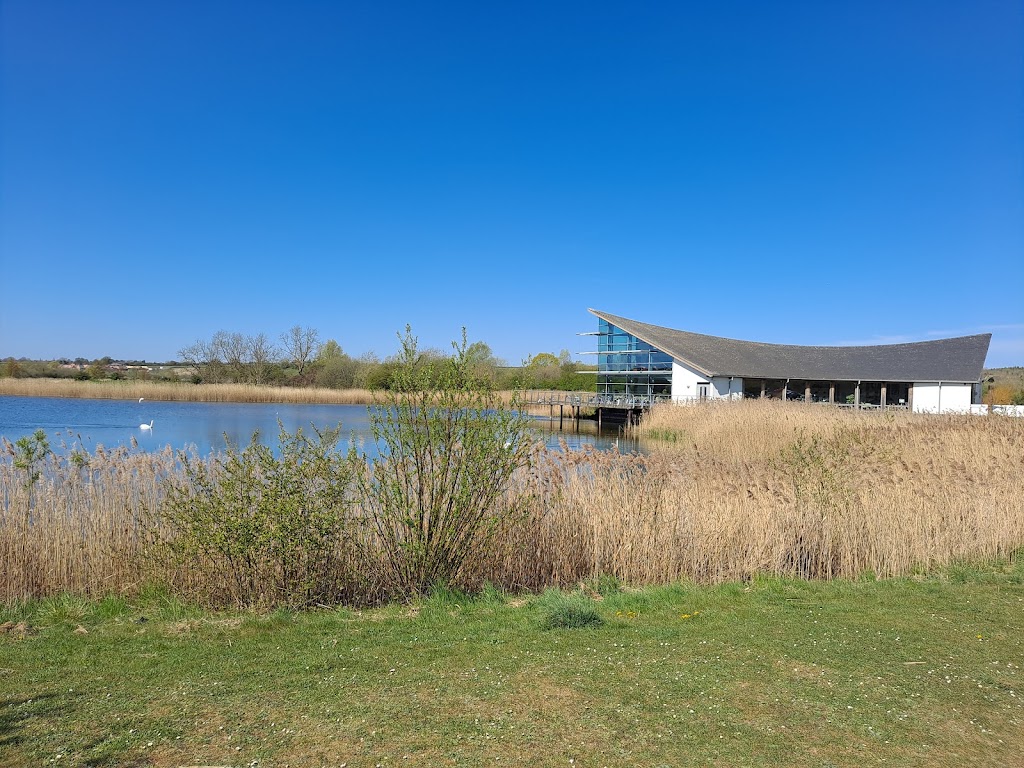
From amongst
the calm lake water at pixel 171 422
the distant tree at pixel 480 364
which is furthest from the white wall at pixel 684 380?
the distant tree at pixel 480 364

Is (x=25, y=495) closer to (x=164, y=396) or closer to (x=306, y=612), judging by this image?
(x=306, y=612)

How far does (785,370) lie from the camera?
1966 inches

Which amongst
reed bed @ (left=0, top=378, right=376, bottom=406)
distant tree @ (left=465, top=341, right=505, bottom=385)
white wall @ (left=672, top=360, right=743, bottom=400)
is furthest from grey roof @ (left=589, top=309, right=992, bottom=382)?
distant tree @ (left=465, top=341, right=505, bottom=385)

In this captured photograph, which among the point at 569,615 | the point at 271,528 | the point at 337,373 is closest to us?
the point at 569,615

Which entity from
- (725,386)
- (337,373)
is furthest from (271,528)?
(337,373)

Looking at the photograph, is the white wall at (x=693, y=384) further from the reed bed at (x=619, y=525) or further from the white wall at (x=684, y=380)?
the reed bed at (x=619, y=525)

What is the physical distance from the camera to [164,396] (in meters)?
53.2

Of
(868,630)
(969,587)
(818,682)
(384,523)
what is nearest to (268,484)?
(384,523)

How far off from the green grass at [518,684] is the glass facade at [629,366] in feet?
143

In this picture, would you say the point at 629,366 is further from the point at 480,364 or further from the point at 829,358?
the point at 480,364

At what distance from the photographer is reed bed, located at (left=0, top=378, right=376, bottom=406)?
4878cm

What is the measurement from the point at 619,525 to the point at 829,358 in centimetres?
5105

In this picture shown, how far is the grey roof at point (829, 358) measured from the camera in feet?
150

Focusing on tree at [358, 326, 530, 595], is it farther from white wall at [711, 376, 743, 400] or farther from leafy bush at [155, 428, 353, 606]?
white wall at [711, 376, 743, 400]
